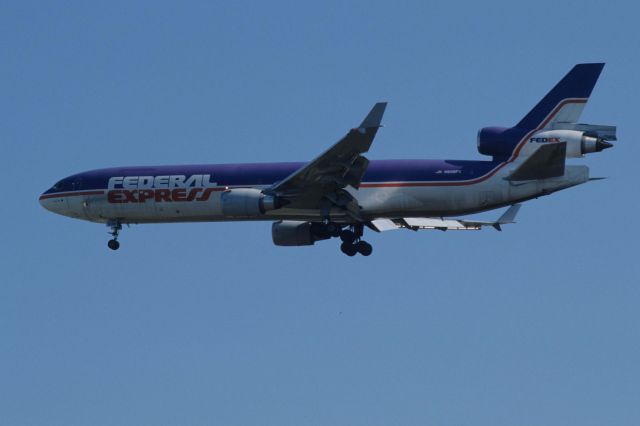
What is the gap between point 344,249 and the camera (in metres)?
57.1

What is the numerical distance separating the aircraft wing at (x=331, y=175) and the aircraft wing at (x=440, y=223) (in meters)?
3.61

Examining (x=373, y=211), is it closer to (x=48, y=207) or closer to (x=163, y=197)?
(x=163, y=197)

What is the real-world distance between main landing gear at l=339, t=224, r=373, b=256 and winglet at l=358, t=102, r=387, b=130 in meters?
8.25

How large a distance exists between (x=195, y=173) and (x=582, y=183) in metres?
15.6

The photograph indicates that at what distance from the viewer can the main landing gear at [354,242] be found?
5678cm

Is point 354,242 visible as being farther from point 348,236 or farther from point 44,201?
point 44,201

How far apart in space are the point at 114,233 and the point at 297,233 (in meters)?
7.61

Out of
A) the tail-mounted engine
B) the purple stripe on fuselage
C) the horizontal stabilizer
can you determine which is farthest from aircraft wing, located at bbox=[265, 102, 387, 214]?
the horizontal stabilizer

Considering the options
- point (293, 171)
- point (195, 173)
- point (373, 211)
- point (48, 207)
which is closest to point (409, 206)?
point (373, 211)

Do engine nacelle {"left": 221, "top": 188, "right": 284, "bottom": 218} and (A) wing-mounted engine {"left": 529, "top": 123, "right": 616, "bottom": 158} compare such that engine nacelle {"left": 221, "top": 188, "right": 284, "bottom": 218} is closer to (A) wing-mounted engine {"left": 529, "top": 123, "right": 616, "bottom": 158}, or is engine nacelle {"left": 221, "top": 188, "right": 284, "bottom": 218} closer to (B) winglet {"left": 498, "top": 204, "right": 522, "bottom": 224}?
(B) winglet {"left": 498, "top": 204, "right": 522, "bottom": 224}

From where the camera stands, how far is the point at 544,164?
51031 mm

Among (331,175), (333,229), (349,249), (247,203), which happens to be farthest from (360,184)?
(247,203)

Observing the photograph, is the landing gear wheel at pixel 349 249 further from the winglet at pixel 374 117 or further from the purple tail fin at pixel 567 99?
the winglet at pixel 374 117

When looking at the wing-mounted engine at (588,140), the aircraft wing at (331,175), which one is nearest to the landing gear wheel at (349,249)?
the aircraft wing at (331,175)
